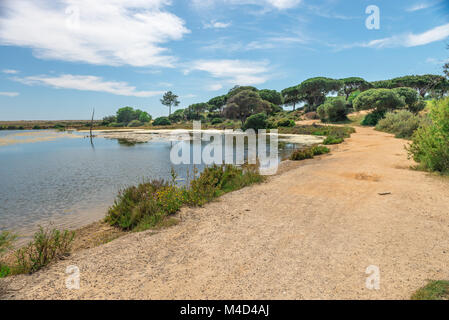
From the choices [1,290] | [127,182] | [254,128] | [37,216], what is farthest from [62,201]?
[254,128]

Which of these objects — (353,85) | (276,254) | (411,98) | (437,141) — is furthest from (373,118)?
(276,254)

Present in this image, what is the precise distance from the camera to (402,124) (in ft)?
97.7

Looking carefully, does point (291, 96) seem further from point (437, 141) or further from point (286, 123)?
point (437, 141)

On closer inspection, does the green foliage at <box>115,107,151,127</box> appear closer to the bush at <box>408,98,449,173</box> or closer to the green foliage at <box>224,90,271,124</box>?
the green foliage at <box>224,90,271,124</box>

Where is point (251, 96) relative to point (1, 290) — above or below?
above

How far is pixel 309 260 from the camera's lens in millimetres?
4336

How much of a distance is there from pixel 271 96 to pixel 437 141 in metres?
79.9

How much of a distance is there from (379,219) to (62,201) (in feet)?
36.4

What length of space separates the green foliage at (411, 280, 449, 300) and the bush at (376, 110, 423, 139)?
2615 cm

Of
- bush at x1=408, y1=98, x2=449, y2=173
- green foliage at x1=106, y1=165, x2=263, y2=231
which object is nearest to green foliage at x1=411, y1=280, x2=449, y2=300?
green foliage at x1=106, y1=165, x2=263, y2=231

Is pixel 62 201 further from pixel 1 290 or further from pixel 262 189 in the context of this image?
pixel 262 189

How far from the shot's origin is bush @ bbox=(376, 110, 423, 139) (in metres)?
27.1

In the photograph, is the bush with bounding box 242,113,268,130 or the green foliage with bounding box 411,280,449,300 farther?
the bush with bounding box 242,113,268,130

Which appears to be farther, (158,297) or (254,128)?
(254,128)
